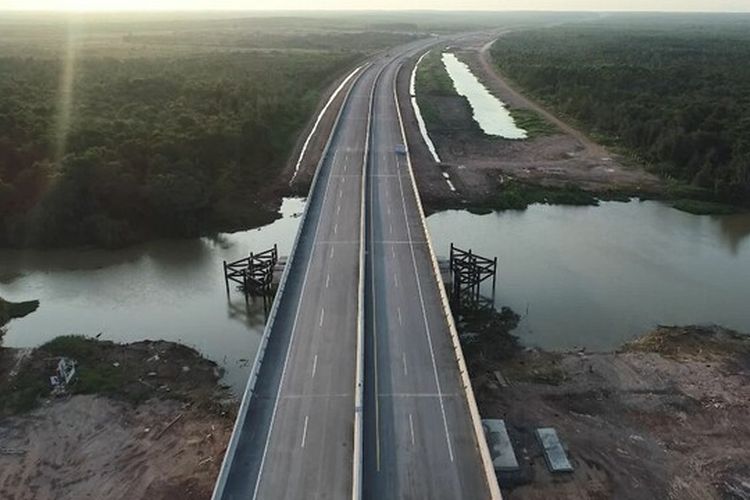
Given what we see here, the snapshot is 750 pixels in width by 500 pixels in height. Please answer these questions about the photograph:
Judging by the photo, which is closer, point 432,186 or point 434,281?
point 434,281

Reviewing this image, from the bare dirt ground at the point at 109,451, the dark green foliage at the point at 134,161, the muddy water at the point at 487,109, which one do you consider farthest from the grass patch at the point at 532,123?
the bare dirt ground at the point at 109,451

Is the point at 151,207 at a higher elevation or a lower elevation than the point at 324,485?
higher

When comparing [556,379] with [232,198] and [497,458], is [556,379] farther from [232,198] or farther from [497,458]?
[232,198]

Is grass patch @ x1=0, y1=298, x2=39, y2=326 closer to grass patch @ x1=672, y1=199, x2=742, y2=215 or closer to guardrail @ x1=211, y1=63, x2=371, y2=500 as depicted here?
guardrail @ x1=211, y1=63, x2=371, y2=500

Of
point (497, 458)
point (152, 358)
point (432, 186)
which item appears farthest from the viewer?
point (432, 186)

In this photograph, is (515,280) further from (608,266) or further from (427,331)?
(427,331)

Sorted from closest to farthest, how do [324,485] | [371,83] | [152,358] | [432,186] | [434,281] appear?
1. [324,485]
2. [152,358]
3. [434,281]
4. [432,186]
5. [371,83]

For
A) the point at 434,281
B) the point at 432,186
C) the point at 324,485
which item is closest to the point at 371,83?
the point at 432,186
